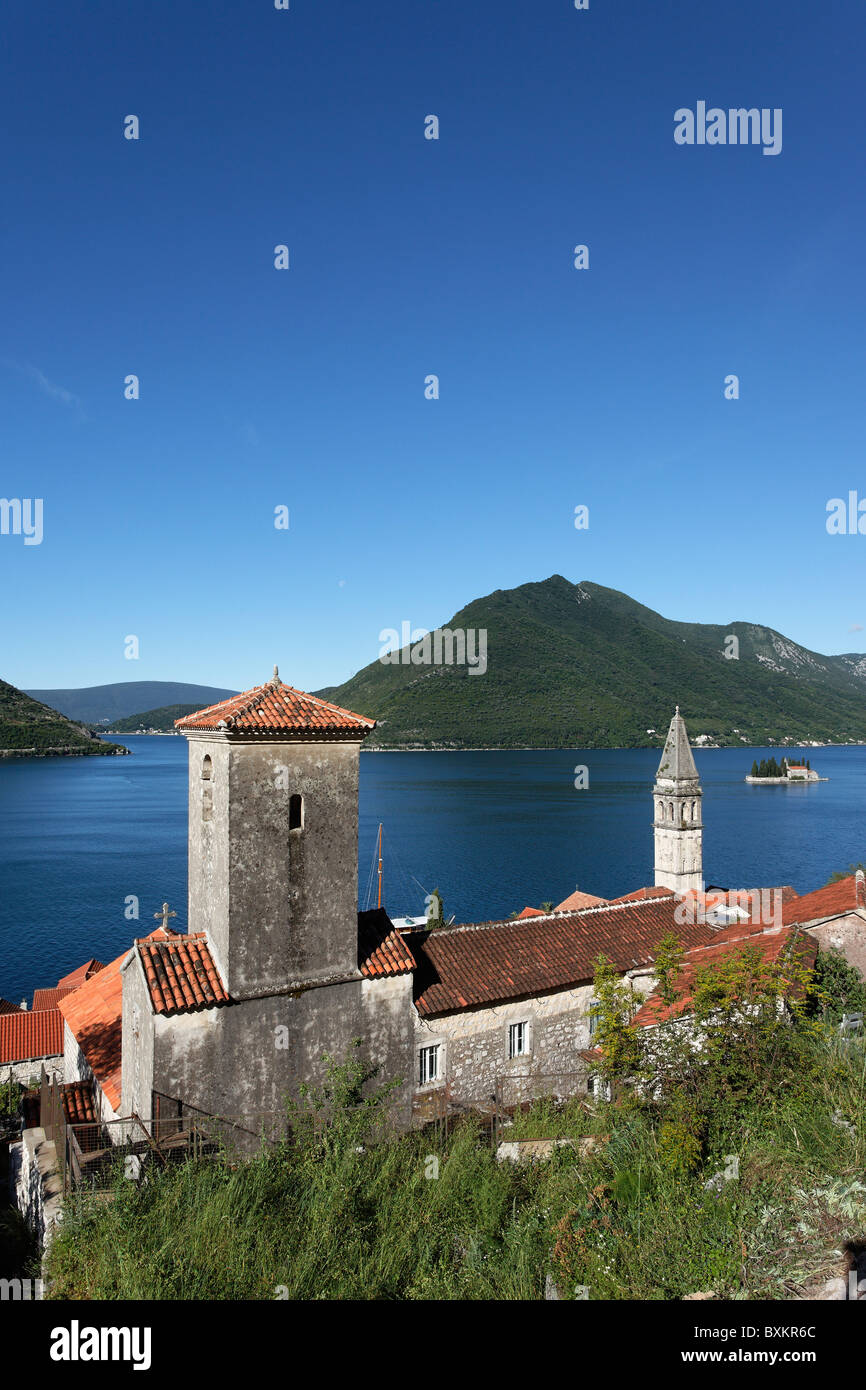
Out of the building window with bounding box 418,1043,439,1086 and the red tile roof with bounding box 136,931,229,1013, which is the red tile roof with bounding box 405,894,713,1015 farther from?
the red tile roof with bounding box 136,931,229,1013

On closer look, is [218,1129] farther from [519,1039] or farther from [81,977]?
[81,977]

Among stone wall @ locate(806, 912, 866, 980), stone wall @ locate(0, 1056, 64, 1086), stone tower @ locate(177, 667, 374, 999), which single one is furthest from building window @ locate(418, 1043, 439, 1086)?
stone wall @ locate(0, 1056, 64, 1086)

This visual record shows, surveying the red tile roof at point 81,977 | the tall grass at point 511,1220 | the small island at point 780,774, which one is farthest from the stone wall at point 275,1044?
the small island at point 780,774

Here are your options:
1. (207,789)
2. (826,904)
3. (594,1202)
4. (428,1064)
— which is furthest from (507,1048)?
(826,904)

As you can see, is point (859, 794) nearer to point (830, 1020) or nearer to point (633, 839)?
point (633, 839)

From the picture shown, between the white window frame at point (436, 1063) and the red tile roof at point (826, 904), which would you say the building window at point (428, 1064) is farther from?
the red tile roof at point (826, 904)

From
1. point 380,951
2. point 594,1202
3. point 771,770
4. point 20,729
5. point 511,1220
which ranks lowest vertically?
point 771,770
